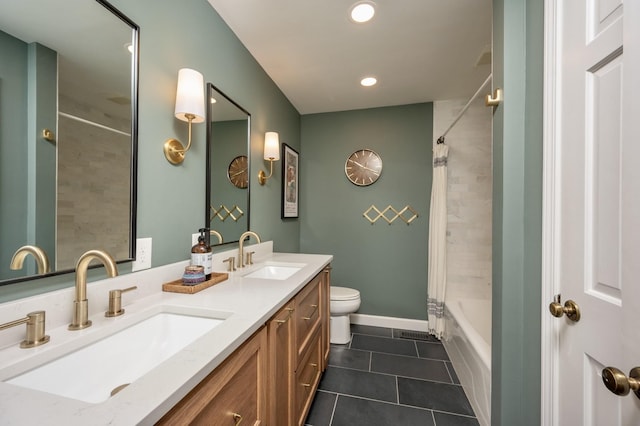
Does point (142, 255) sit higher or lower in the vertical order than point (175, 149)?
lower

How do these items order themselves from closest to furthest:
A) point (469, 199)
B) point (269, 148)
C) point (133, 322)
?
point (133, 322) → point (269, 148) → point (469, 199)

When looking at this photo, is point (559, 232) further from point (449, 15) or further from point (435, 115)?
point (435, 115)

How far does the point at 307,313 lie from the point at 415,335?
5.79 feet

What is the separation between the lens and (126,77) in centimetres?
102

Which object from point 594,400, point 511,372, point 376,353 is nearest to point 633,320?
point 594,400

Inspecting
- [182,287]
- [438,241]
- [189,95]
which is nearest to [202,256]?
[182,287]

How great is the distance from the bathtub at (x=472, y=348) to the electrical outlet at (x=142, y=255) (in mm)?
1865

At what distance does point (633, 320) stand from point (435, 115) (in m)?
2.67

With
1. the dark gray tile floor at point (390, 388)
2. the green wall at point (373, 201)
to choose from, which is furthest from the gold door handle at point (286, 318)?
the green wall at point (373, 201)

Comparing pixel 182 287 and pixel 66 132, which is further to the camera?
pixel 182 287

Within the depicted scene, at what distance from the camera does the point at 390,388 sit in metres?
1.84

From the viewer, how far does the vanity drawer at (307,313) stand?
1.32 metres

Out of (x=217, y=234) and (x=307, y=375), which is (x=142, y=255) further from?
(x=307, y=375)

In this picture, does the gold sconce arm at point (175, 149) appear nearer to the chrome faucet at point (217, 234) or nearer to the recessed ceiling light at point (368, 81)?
the chrome faucet at point (217, 234)
